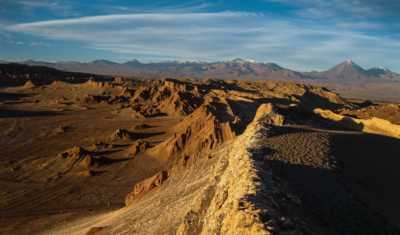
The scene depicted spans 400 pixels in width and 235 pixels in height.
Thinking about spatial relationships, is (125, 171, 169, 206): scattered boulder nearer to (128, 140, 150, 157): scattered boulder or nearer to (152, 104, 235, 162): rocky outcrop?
(152, 104, 235, 162): rocky outcrop

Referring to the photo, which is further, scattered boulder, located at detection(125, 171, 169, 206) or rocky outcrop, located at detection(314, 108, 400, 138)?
rocky outcrop, located at detection(314, 108, 400, 138)

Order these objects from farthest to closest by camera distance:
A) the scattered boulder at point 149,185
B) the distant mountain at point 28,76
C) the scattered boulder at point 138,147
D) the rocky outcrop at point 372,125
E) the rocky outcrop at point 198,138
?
the distant mountain at point 28,76 < the scattered boulder at point 138,147 < the rocky outcrop at point 198,138 < the rocky outcrop at point 372,125 < the scattered boulder at point 149,185

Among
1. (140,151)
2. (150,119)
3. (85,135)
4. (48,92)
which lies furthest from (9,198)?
(48,92)

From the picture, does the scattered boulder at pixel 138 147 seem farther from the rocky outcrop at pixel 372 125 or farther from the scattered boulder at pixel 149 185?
the rocky outcrop at pixel 372 125

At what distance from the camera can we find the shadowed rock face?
9.18 meters

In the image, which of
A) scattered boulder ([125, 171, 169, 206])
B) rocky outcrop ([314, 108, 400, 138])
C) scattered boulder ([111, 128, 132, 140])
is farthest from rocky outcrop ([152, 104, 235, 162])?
scattered boulder ([125, 171, 169, 206])

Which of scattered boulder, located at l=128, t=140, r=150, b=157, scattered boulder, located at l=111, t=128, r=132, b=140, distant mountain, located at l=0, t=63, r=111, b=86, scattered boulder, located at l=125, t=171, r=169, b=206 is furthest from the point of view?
distant mountain, located at l=0, t=63, r=111, b=86

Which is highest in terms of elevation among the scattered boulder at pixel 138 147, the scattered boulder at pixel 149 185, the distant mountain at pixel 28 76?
the distant mountain at pixel 28 76

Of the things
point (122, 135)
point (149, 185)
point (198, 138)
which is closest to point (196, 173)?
point (149, 185)

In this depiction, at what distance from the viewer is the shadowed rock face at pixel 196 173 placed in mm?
9180

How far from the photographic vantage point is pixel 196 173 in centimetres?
1788

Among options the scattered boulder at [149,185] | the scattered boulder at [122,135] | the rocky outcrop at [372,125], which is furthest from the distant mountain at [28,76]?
the rocky outcrop at [372,125]

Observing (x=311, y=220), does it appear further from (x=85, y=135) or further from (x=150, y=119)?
(x=150, y=119)

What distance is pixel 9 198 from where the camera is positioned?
2739 cm
